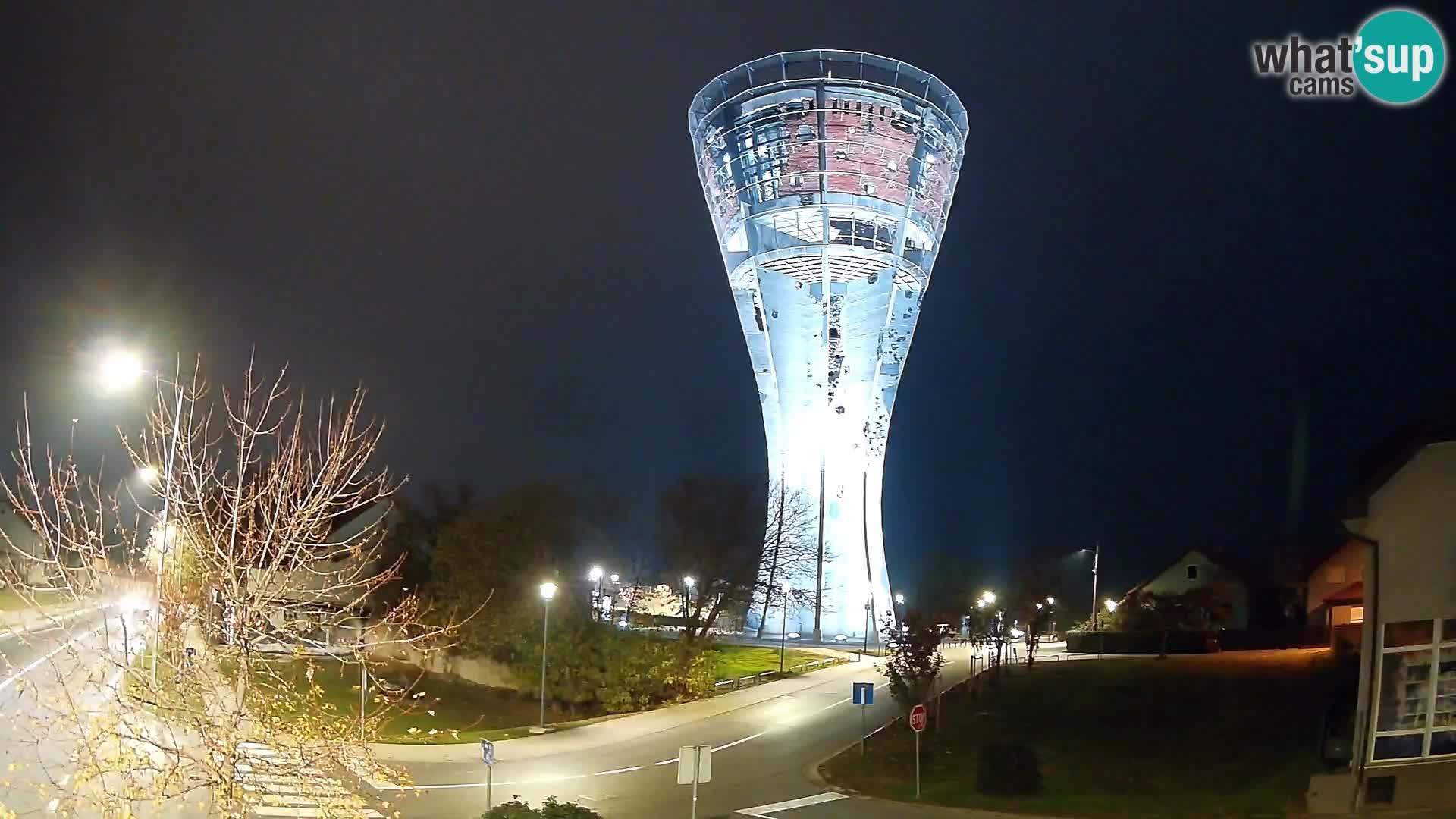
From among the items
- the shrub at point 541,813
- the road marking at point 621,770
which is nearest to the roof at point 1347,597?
the road marking at point 621,770

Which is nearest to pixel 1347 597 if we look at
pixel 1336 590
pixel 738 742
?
pixel 1336 590

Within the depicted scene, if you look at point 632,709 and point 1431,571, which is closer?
point 1431,571

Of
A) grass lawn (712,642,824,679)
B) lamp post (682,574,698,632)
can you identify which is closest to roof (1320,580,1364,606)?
grass lawn (712,642,824,679)

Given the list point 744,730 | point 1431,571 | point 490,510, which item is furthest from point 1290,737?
point 490,510

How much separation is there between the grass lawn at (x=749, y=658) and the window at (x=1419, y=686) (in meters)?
27.2

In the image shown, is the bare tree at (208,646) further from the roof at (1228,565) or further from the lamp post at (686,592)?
the roof at (1228,565)

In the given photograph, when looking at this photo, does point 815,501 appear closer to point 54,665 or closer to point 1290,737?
point 1290,737

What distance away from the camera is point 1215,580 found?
5884 centimetres

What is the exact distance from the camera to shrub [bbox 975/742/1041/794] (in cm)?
2033

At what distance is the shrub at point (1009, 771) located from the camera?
66.7ft

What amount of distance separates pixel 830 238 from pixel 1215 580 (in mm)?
29206

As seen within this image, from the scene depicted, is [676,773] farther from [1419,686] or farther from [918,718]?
[1419,686]

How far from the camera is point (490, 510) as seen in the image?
4125 centimetres

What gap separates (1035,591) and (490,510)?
2432 centimetres
